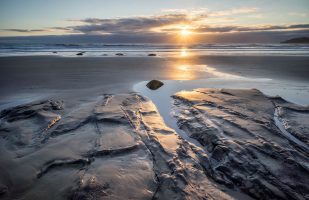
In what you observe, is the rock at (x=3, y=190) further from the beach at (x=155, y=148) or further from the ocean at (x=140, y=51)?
the ocean at (x=140, y=51)

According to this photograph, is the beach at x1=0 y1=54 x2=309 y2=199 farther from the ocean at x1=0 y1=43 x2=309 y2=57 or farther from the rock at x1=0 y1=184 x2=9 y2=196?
the ocean at x1=0 y1=43 x2=309 y2=57

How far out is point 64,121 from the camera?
4.05m

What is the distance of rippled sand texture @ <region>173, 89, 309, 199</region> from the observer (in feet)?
7.91

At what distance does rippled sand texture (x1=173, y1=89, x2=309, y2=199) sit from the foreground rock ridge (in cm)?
1

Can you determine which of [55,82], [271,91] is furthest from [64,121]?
[271,91]

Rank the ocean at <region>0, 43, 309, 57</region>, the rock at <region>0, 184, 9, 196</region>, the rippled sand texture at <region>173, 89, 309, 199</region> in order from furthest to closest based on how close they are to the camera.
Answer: the ocean at <region>0, 43, 309, 57</region> → the rippled sand texture at <region>173, 89, 309, 199</region> → the rock at <region>0, 184, 9, 196</region>

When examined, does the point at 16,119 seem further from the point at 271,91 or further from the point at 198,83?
the point at 271,91

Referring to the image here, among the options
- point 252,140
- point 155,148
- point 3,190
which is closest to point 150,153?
point 155,148

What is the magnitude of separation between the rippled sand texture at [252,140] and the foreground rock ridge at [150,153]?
0.4 inches

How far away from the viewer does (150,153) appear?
3006 millimetres

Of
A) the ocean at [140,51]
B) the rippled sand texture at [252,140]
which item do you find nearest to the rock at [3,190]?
the rippled sand texture at [252,140]

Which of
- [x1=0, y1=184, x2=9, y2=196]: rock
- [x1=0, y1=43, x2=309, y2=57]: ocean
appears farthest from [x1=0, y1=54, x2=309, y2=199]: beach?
[x1=0, y1=43, x2=309, y2=57]: ocean

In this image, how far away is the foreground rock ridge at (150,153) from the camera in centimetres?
230

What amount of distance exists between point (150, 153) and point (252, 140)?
1.46 metres
